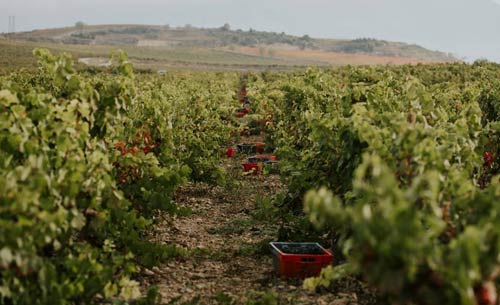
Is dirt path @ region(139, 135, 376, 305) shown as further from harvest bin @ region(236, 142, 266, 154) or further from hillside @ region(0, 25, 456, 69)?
hillside @ region(0, 25, 456, 69)

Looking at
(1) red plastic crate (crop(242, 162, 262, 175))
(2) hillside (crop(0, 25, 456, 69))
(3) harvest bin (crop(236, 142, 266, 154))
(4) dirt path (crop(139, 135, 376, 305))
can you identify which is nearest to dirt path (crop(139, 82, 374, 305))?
(4) dirt path (crop(139, 135, 376, 305))

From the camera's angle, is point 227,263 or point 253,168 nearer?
point 227,263

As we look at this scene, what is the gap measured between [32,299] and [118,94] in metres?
2.26

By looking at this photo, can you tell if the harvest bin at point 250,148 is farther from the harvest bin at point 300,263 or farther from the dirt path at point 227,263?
the harvest bin at point 300,263

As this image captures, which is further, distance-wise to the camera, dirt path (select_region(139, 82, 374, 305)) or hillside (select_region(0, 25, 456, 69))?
hillside (select_region(0, 25, 456, 69))

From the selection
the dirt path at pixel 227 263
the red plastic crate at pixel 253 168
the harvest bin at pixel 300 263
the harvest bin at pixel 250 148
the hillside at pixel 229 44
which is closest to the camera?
the dirt path at pixel 227 263

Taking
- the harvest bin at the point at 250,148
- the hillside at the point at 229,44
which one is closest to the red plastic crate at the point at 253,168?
the harvest bin at the point at 250,148

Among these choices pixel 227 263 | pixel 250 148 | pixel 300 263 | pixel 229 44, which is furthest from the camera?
pixel 229 44

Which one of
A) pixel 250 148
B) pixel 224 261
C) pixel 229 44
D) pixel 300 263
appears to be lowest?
pixel 250 148

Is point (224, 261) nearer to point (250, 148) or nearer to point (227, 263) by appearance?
point (227, 263)

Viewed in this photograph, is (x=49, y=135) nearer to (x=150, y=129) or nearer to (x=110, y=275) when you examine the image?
(x=110, y=275)

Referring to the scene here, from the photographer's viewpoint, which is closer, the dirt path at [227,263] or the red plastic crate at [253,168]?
the dirt path at [227,263]

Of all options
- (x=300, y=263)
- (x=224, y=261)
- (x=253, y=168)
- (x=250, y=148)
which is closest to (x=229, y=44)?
(x=250, y=148)

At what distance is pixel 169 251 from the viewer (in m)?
7.19
